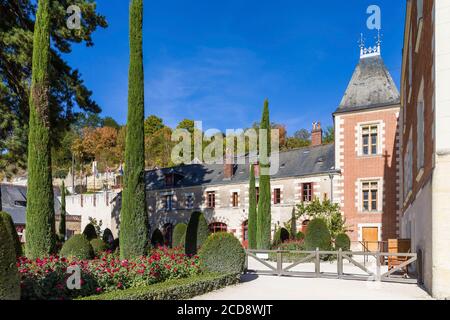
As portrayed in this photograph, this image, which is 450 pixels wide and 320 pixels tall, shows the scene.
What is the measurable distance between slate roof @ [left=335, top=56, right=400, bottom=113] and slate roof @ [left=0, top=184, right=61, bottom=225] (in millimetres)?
22702

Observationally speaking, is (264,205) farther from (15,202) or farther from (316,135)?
(15,202)

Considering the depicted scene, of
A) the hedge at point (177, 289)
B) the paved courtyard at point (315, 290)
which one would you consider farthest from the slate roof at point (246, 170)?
the hedge at point (177, 289)

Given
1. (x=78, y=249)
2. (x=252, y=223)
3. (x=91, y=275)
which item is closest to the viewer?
(x=91, y=275)

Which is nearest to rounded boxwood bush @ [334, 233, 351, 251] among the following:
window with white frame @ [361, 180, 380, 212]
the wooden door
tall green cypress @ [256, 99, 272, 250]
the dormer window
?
the wooden door

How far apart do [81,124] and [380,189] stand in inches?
2487

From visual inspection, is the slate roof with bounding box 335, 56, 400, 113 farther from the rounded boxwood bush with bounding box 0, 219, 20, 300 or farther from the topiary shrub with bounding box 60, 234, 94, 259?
the rounded boxwood bush with bounding box 0, 219, 20, 300

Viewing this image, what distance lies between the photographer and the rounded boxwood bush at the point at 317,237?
19.6 metres

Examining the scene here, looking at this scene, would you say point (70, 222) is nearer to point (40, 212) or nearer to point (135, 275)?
point (40, 212)

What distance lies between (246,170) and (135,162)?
64.9 feet

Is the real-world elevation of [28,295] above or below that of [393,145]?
below

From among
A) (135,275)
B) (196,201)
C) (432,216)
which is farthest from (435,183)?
(196,201)

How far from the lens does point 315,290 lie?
10.1 m

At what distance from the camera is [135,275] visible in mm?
8805

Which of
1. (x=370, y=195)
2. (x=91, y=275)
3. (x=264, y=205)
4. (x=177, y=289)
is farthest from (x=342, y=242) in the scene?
(x=91, y=275)
